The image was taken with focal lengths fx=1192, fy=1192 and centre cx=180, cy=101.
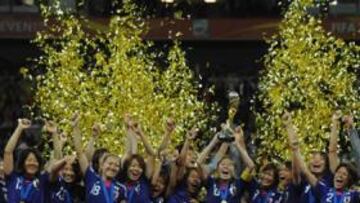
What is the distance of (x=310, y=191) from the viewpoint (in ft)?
38.7

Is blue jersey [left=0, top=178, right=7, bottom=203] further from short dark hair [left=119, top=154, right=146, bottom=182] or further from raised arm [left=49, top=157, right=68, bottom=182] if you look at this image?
short dark hair [left=119, top=154, right=146, bottom=182]

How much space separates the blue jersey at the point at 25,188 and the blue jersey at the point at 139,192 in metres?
0.82

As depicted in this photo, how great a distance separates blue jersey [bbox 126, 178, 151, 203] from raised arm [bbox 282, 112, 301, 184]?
148 centimetres

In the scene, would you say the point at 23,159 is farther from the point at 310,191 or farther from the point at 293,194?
the point at 310,191

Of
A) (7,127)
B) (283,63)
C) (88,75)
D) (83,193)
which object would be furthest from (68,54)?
(7,127)

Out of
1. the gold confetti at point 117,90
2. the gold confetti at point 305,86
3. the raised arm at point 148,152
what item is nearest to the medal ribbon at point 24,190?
the raised arm at point 148,152

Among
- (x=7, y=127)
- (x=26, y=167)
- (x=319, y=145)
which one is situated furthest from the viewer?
(x=7, y=127)

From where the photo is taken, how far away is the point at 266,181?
12.3 metres

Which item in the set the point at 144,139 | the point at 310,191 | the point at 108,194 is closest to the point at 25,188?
the point at 108,194

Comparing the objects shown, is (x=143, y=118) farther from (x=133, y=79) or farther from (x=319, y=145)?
(x=319, y=145)

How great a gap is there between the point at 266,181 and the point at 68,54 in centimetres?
580

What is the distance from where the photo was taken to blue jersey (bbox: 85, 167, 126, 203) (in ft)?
36.9

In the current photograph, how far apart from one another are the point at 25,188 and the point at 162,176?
1.44 m

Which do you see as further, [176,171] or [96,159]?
[176,171]
